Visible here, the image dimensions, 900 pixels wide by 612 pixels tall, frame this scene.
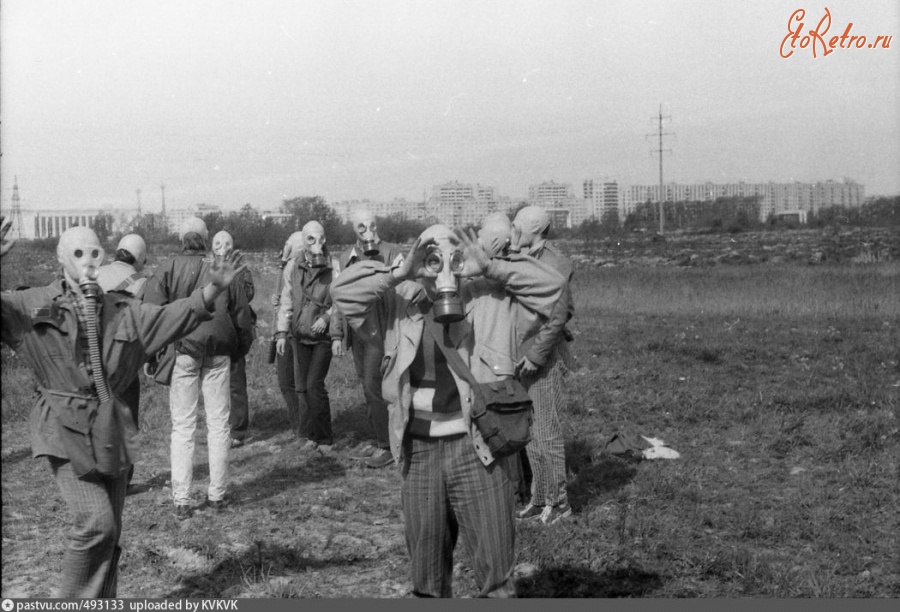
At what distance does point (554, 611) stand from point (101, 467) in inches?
88.7

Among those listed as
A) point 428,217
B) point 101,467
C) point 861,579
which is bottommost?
point 861,579

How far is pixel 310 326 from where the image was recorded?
8.68 metres

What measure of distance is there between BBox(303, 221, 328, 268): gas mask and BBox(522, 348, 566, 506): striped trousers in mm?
2852

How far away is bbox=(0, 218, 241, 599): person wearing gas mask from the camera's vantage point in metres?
4.40

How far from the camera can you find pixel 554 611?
440 cm

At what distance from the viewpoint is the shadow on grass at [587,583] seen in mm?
5441

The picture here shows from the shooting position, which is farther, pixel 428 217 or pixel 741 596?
pixel 428 217

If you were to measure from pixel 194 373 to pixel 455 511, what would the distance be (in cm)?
366

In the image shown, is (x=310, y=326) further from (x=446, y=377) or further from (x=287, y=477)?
(x=446, y=377)

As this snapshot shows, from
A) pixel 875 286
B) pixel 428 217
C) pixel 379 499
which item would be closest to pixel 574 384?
pixel 428 217

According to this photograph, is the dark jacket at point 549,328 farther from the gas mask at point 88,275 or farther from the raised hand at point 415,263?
the gas mask at point 88,275

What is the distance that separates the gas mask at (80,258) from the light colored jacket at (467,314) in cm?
122

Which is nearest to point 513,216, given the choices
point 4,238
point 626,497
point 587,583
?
point 626,497

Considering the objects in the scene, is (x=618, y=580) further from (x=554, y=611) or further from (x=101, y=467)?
(x=101, y=467)
